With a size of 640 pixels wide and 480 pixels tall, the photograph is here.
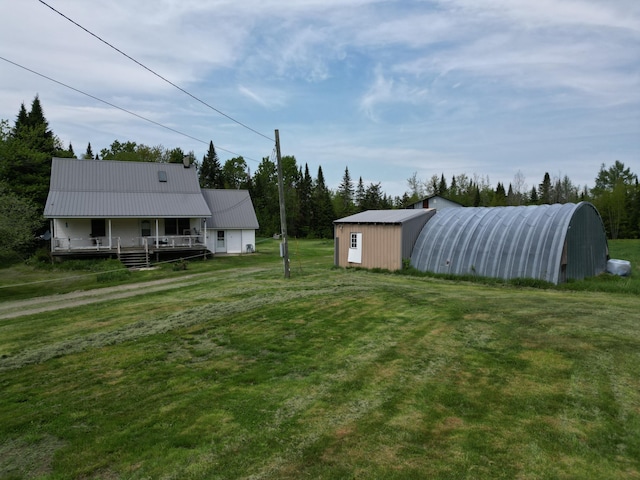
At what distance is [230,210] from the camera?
33.8 meters

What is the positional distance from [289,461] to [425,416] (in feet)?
6.15

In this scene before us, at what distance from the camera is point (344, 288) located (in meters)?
14.1

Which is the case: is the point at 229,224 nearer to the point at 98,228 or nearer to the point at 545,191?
the point at 98,228

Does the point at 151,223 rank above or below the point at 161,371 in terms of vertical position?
above

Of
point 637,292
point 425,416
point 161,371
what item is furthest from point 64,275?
point 637,292

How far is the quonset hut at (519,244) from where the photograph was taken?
55.8 ft

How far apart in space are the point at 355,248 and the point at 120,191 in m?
18.7

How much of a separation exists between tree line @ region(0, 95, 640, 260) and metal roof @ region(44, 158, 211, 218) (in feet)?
35.4

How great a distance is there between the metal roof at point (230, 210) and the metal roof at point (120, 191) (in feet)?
6.11

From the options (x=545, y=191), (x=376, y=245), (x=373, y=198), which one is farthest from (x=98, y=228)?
(x=545, y=191)

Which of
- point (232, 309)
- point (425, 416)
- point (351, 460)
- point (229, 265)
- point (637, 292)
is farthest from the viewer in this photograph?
point (229, 265)

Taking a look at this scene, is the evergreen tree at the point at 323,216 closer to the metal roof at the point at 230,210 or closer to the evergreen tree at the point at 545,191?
the metal roof at the point at 230,210

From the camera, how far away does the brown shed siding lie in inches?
827

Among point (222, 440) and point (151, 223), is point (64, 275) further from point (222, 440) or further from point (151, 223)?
point (222, 440)
